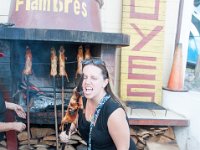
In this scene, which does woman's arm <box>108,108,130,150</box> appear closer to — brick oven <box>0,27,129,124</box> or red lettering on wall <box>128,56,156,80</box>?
brick oven <box>0,27,129,124</box>

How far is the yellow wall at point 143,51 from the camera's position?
449 centimetres

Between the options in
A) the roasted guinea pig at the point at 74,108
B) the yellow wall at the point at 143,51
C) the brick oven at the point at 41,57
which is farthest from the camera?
the yellow wall at the point at 143,51

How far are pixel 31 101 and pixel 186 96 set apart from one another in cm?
218

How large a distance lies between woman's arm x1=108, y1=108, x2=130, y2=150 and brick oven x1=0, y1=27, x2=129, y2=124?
1029mm

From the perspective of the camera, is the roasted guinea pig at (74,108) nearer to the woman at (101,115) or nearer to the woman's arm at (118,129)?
the woman at (101,115)

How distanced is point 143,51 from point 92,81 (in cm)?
263

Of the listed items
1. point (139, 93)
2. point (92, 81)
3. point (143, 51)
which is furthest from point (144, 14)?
point (92, 81)

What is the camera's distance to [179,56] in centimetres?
448

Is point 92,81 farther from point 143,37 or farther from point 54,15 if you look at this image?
point 143,37

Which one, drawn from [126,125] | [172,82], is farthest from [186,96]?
[126,125]

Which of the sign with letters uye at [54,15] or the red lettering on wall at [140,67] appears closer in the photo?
the sign with letters uye at [54,15]

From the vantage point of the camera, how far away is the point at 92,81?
204 cm

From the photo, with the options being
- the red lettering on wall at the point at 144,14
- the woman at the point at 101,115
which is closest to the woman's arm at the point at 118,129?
the woman at the point at 101,115

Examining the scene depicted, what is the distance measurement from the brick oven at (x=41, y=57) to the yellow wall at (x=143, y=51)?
966 mm
